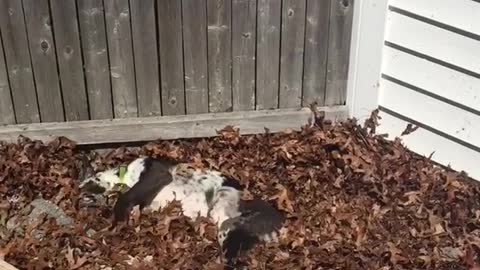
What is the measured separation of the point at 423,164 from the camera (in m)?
5.46

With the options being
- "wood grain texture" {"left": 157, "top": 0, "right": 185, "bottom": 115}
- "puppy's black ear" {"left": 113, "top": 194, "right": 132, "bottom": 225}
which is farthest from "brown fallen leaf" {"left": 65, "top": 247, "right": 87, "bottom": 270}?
"wood grain texture" {"left": 157, "top": 0, "right": 185, "bottom": 115}

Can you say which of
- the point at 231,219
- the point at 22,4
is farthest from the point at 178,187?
the point at 22,4

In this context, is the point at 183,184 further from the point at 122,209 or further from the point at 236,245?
the point at 236,245

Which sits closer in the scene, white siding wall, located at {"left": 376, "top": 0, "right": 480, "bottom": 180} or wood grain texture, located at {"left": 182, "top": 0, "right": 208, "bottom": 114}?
white siding wall, located at {"left": 376, "top": 0, "right": 480, "bottom": 180}

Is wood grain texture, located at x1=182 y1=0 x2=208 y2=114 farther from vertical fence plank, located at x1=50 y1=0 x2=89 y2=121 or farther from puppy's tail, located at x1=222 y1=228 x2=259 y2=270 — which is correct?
puppy's tail, located at x1=222 y1=228 x2=259 y2=270

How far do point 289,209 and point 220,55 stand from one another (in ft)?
3.76

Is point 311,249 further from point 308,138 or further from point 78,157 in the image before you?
point 78,157

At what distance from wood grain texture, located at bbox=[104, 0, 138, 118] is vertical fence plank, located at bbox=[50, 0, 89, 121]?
0.66ft

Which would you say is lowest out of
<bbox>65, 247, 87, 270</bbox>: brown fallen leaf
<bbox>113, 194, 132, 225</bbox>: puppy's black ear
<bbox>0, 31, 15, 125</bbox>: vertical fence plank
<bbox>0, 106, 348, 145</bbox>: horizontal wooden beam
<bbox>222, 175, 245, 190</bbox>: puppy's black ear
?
<bbox>65, 247, 87, 270</bbox>: brown fallen leaf

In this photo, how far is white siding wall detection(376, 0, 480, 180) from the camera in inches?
197

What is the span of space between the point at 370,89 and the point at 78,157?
203 centimetres

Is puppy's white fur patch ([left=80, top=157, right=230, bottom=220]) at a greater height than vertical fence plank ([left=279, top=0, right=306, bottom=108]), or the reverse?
vertical fence plank ([left=279, top=0, right=306, bottom=108])

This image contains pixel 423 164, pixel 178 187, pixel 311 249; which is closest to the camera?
pixel 311 249

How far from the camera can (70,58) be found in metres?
5.30
